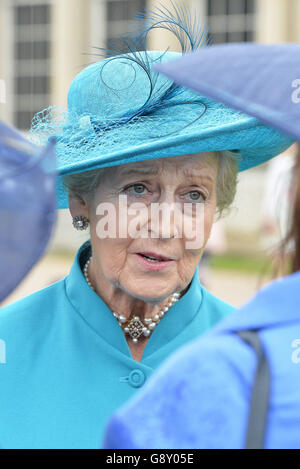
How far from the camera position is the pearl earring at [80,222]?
2041 mm

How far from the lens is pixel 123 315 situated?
1.96 metres

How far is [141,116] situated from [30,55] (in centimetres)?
1295

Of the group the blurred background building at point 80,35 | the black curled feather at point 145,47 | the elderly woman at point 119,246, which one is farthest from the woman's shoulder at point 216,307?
the blurred background building at point 80,35

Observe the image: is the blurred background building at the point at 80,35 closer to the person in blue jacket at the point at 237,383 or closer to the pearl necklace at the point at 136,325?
the pearl necklace at the point at 136,325

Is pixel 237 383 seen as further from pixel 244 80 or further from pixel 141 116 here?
pixel 141 116

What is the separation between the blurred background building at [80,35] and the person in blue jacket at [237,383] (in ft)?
33.0

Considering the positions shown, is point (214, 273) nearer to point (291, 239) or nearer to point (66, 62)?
point (66, 62)

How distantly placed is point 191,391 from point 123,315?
1.09 meters

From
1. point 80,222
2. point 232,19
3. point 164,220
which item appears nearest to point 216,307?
point 164,220

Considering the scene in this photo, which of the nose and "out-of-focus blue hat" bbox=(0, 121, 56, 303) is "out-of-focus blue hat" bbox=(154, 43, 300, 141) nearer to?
"out-of-focus blue hat" bbox=(0, 121, 56, 303)

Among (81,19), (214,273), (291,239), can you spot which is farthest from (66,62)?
(291,239)

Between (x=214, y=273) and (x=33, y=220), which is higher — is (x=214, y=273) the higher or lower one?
the lower one

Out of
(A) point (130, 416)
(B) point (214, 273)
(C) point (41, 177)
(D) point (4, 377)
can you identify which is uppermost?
(C) point (41, 177)

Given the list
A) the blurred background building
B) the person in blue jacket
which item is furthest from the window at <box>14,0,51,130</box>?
the person in blue jacket
